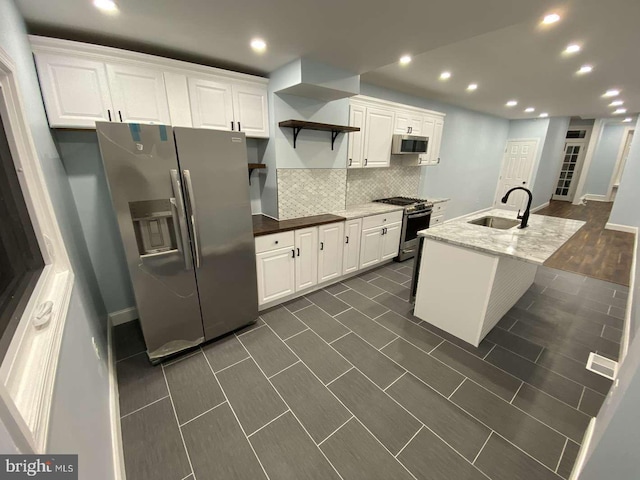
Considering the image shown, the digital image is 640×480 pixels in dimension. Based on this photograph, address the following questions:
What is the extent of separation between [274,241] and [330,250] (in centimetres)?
80

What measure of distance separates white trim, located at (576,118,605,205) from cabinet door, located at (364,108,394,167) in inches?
314

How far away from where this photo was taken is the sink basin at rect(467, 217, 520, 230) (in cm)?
284

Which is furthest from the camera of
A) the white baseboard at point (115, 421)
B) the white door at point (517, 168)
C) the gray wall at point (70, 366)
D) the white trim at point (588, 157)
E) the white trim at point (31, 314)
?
the white trim at point (588, 157)

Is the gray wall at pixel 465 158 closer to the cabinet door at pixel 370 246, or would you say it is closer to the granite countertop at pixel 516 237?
the cabinet door at pixel 370 246

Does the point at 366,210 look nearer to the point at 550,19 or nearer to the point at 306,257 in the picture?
the point at 306,257

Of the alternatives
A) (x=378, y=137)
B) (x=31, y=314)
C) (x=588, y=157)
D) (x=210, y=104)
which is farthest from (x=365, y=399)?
(x=588, y=157)

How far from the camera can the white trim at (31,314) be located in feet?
A: 2.10

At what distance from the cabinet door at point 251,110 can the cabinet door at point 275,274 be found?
4.12ft

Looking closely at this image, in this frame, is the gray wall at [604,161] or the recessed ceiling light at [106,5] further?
the gray wall at [604,161]

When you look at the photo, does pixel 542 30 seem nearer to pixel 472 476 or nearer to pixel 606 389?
pixel 606 389

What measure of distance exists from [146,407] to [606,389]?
327 cm

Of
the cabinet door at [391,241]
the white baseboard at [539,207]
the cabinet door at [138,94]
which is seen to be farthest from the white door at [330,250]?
the white baseboard at [539,207]

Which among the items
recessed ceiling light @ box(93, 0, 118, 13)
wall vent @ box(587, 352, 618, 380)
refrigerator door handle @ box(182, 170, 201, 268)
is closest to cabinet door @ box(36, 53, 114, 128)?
recessed ceiling light @ box(93, 0, 118, 13)

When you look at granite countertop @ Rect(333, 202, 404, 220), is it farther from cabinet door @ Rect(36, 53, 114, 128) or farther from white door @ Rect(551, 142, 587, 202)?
white door @ Rect(551, 142, 587, 202)
